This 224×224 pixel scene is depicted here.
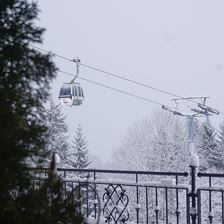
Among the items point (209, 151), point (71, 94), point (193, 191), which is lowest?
point (193, 191)

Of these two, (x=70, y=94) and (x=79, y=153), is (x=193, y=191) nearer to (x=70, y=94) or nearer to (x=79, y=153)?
(x=70, y=94)

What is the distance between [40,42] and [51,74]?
0.43 feet

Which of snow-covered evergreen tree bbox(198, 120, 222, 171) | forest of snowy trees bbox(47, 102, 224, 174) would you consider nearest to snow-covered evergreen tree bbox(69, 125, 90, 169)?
forest of snowy trees bbox(47, 102, 224, 174)

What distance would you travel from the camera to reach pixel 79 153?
35688 millimetres

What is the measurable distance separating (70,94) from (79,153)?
64.9 ft

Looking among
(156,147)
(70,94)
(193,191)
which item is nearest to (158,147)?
(156,147)

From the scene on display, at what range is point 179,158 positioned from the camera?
114 feet

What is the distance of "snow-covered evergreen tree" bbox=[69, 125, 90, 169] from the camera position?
113 ft

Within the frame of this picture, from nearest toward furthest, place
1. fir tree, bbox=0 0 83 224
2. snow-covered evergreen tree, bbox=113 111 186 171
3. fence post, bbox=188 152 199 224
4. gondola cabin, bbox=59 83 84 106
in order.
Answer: fir tree, bbox=0 0 83 224
fence post, bbox=188 152 199 224
gondola cabin, bbox=59 83 84 106
snow-covered evergreen tree, bbox=113 111 186 171

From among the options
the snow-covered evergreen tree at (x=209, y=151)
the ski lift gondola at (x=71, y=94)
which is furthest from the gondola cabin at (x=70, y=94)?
the snow-covered evergreen tree at (x=209, y=151)

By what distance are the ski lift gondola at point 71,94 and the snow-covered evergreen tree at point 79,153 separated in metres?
17.1

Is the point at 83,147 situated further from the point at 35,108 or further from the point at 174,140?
the point at 35,108

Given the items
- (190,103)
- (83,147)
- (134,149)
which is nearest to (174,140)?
(134,149)

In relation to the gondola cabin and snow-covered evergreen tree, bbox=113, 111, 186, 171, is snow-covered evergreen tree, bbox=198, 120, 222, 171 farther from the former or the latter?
the gondola cabin
